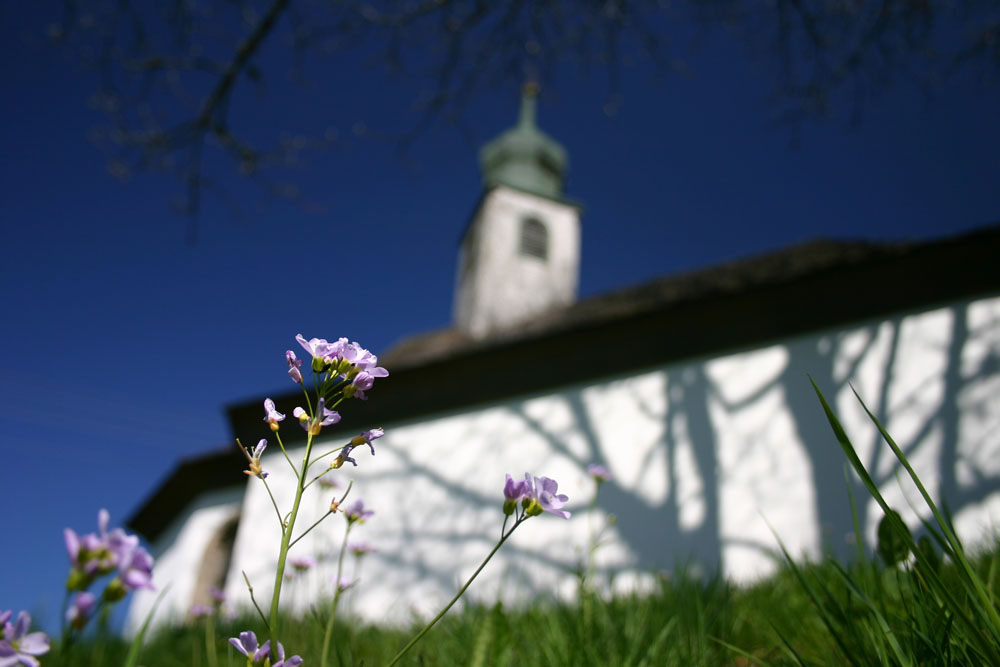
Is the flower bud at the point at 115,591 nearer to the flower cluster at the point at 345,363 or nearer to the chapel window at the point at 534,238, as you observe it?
the flower cluster at the point at 345,363

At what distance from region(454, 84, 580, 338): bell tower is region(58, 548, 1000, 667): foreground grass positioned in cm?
1196

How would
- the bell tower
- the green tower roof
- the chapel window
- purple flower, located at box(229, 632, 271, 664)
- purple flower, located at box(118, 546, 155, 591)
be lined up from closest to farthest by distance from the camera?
purple flower, located at box(118, 546, 155, 591) < purple flower, located at box(229, 632, 271, 664) < the bell tower < the chapel window < the green tower roof

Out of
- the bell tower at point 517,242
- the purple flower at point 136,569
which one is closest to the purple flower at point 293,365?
the purple flower at point 136,569

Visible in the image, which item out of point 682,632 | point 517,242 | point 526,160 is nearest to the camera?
point 682,632

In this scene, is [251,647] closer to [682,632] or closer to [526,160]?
[682,632]

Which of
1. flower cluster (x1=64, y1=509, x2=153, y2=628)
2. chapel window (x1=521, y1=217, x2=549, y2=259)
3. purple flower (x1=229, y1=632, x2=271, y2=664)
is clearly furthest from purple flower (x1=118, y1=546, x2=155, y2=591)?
chapel window (x1=521, y1=217, x2=549, y2=259)

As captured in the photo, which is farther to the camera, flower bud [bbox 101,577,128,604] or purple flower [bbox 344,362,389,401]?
purple flower [bbox 344,362,389,401]

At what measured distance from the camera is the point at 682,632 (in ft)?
5.70

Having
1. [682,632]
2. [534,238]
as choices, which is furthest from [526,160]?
[682,632]

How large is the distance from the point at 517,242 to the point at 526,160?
464 cm

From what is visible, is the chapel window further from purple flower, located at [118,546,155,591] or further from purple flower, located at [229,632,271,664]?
purple flower, located at [118,546,155,591]

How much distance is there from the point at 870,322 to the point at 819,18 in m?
3.60

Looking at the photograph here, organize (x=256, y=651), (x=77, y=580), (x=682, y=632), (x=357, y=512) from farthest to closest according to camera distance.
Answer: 1. (x=682, y=632)
2. (x=357, y=512)
3. (x=256, y=651)
4. (x=77, y=580)

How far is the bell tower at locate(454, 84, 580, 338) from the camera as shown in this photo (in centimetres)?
1597
